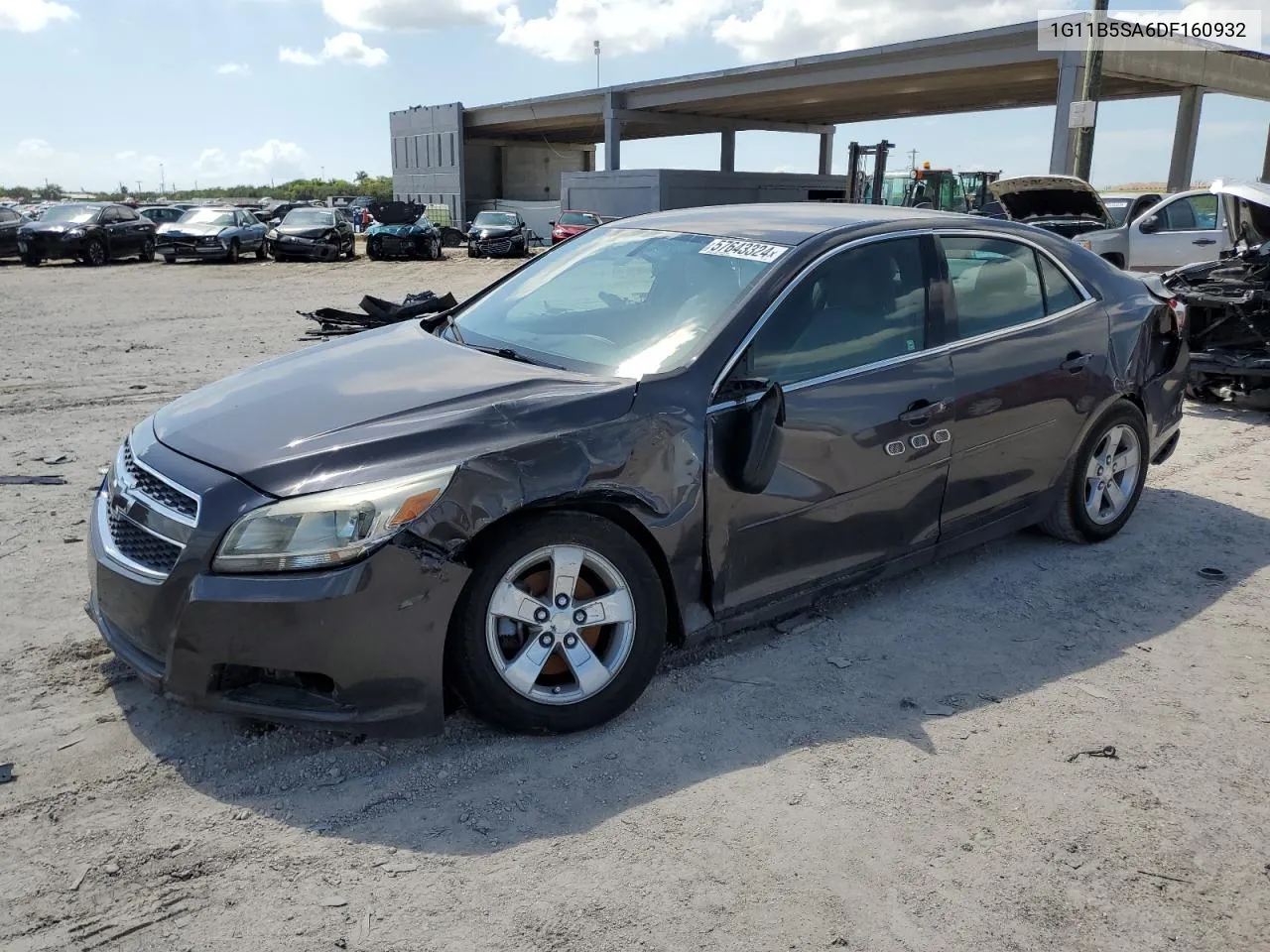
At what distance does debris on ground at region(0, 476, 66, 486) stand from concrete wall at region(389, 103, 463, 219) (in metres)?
49.9

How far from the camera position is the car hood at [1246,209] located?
7.57 metres

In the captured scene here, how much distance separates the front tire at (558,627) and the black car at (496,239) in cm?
2903

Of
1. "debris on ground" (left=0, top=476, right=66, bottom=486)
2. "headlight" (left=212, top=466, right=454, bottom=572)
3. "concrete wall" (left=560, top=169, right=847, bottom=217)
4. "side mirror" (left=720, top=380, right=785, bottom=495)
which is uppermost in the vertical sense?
"concrete wall" (left=560, top=169, right=847, bottom=217)

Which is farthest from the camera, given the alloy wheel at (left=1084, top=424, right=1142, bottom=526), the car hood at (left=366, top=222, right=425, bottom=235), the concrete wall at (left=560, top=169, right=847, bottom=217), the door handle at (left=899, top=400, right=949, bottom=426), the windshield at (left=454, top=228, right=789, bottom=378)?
the concrete wall at (left=560, top=169, right=847, bottom=217)

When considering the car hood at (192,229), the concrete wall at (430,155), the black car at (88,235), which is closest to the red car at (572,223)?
the car hood at (192,229)

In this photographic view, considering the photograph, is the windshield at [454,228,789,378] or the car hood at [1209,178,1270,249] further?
the car hood at [1209,178,1270,249]

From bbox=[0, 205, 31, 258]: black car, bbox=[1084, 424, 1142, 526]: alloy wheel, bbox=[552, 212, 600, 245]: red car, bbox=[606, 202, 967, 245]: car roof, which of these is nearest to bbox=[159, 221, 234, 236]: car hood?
bbox=[0, 205, 31, 258]: black car

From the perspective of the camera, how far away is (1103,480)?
515 cm

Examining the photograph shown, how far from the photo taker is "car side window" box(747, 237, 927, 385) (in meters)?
3.74

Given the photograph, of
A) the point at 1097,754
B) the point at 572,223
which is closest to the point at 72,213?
the point at 572,223

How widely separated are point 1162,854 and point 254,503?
8.93 ft

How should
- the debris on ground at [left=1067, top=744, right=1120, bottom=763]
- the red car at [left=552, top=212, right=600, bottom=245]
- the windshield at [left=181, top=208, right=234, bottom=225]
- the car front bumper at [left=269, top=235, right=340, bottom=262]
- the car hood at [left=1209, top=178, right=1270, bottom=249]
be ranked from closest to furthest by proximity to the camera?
the debris on ground at [left=1067, top=744, right=1120, bottom=763]
the car hood at [left=1209, top=178, right=1270, bottom=249]
the windshield at [left=181, top=208, right=234, bottom=225]
the car front bumper at [left=269, top=235, right=340, bottom=262]
the red car at [left=552, top=212, right=600, bottom=245]

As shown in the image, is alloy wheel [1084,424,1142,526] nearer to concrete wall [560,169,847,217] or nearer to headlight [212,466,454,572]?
headlight [212,466,454,572]

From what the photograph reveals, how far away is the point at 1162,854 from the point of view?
281 centimetres
